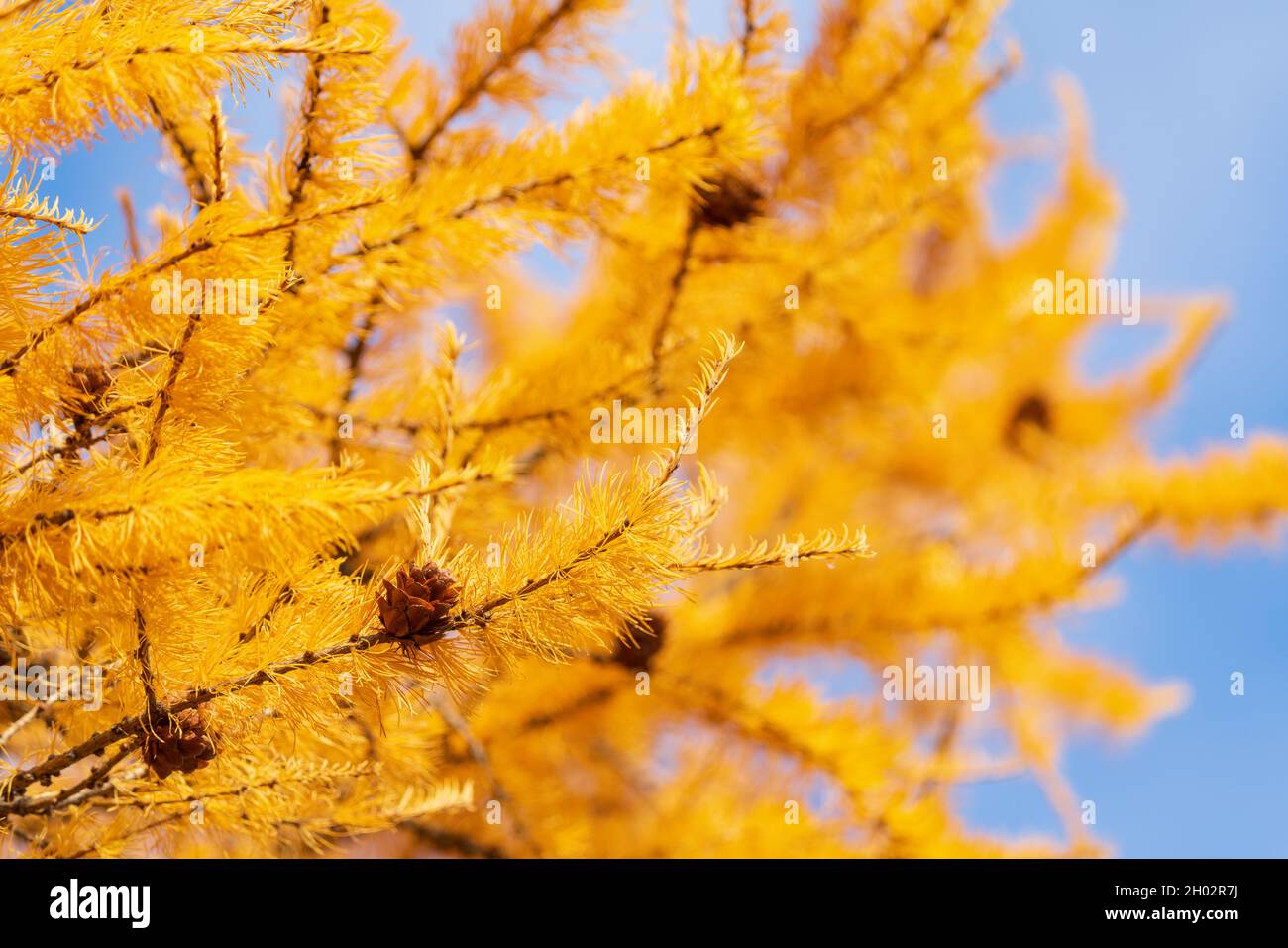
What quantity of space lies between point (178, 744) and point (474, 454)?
0.38m

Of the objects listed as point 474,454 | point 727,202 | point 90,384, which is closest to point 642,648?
point 474,454

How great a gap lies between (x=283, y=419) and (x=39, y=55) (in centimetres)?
30

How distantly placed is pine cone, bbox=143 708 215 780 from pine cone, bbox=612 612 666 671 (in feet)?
1.53

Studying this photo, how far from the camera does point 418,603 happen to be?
0.49 m

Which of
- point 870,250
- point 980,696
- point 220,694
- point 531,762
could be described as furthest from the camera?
point 531,762

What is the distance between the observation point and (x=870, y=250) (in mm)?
1212

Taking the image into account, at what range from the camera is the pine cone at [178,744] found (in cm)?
53

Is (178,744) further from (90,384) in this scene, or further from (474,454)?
(474,454)

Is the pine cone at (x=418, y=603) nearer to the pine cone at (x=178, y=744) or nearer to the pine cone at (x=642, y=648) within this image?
the pine cone at (x=178, y=744)

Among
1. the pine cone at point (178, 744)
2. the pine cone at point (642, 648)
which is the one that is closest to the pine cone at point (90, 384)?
the pine cone at point (178, 744)

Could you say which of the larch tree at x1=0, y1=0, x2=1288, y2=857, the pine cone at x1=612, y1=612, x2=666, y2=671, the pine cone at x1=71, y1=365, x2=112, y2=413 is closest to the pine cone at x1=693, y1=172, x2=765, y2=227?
the larch tree at x1=0, y1=0, x2=1288, y2=857

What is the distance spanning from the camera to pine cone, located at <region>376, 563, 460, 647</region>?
0.50 meters
